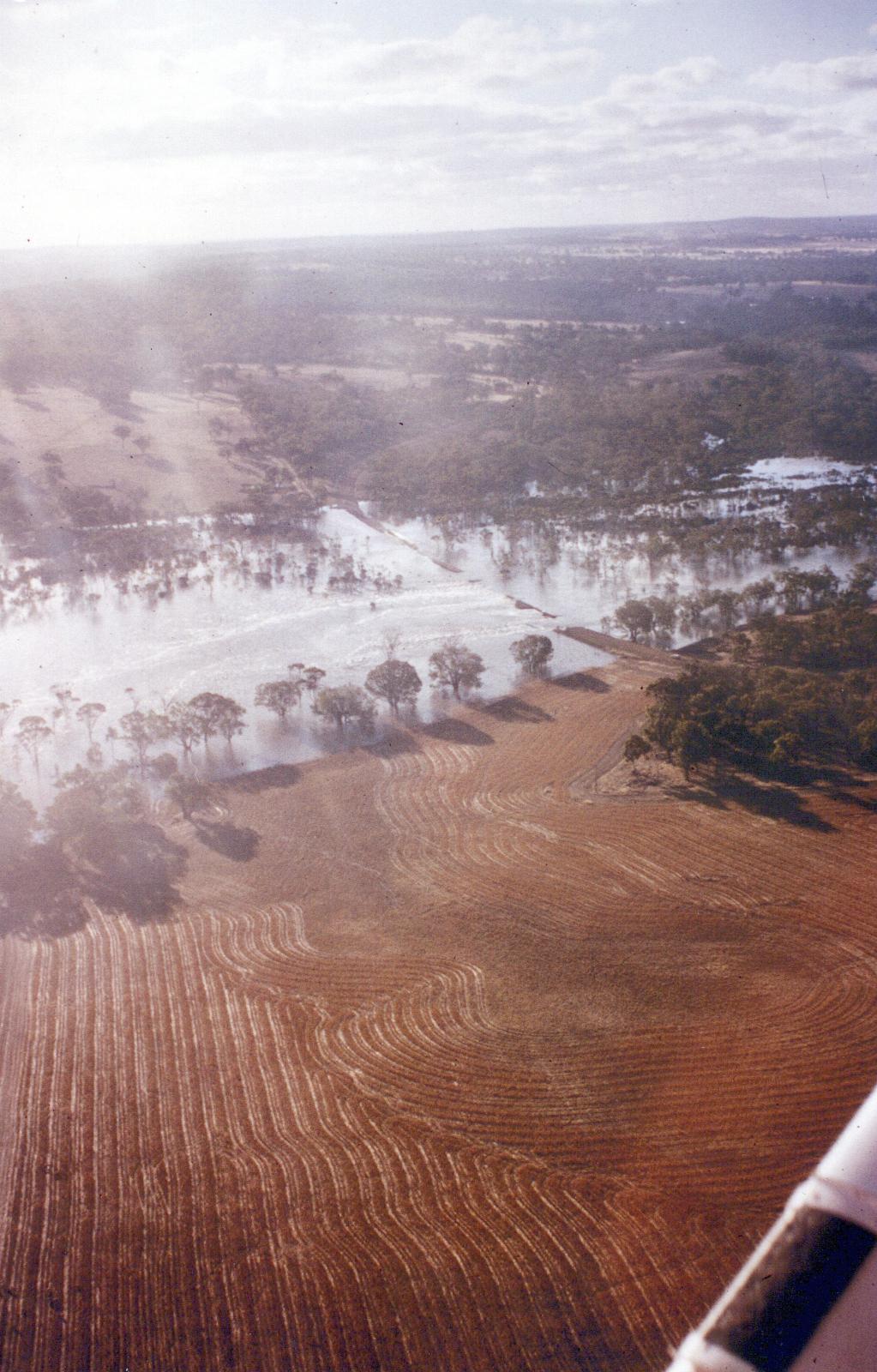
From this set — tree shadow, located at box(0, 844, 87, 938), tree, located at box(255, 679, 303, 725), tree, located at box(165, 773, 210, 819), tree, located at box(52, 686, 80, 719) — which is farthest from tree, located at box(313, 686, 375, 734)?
tree shadow, located at box(0, 844, 87, 938)

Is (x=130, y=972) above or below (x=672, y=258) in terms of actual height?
below

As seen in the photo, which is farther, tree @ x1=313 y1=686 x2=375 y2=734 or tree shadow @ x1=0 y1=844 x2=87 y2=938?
tree @ x1=313 y1=686 x2=375 y2=734

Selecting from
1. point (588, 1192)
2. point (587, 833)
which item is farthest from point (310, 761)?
point (588, 1192)

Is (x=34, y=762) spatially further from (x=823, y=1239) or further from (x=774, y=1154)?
(x=823, y=1239)

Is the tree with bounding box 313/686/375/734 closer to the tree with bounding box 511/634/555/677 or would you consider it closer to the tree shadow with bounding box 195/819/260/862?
the tree with bounding box 511/634/555/677

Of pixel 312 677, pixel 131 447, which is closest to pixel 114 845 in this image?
pixel 312 677

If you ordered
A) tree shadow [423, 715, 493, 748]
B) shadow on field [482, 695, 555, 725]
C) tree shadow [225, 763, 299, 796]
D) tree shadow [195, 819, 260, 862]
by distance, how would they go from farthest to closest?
shadow on field [482, 695, 555, 725], tree shadow [423, 715, 493, 748], tree shadow [225, 763, 299, 796], tree shadow [195, 819, 260, 862]

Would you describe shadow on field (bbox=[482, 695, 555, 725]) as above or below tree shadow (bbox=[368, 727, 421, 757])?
above

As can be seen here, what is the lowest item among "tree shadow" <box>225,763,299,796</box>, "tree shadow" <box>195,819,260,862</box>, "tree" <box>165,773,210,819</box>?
"tree shadow" <box>195,819,260,862</box>
